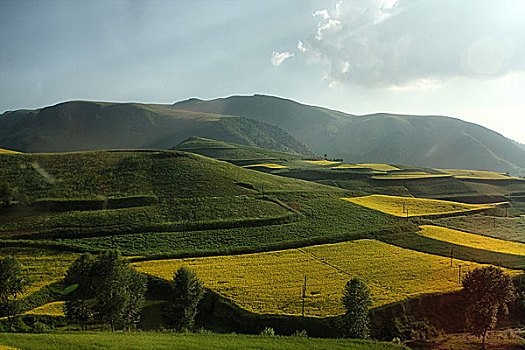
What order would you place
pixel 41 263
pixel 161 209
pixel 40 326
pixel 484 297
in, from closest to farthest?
1. pixel 40 326
2. pixel 484 297
3. pixel 41 263
4. pixel 161 209

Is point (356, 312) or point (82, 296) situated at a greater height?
point (82, 296)

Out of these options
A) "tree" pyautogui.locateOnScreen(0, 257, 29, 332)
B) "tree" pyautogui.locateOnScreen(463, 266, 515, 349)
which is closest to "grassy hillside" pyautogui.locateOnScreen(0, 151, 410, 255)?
"tree" pyautogui.locateOnScreen(0, 257, 29, 332)

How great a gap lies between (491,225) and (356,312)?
66.5m

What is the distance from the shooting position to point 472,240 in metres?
66.9

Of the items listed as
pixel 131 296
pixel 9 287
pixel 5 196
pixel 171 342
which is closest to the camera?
pixel 171 342

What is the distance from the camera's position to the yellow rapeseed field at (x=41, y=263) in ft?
146

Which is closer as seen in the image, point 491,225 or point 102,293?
point 102,293

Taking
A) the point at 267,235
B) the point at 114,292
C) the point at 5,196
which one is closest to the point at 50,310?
the point at 114,292

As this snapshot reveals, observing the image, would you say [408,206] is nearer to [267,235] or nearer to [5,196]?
[267,235]

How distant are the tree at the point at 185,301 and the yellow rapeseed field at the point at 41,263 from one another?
62.8 feet

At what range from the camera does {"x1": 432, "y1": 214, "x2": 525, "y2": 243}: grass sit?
73.8 meters

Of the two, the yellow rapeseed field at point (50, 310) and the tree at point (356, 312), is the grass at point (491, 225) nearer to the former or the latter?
the tree at point (356, 312)

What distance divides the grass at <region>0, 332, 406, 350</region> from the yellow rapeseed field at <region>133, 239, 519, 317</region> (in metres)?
7.68

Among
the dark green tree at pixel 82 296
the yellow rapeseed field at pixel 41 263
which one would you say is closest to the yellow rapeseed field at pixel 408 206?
the dark green tree at pixel 82 296
